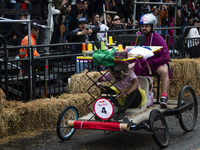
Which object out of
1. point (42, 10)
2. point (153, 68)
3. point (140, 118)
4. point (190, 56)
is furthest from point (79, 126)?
point (190, 56)

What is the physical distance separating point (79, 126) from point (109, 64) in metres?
1.08

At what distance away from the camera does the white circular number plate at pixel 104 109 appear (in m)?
5.80

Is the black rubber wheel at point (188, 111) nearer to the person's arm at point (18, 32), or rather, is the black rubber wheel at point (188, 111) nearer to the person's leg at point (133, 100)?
the person's leg at point (133, 100)

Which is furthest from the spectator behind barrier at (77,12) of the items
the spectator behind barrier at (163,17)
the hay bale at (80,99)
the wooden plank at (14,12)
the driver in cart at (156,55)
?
the driver in cart at (156,55)

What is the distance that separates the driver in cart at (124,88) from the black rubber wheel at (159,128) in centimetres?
49

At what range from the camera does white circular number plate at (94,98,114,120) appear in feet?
19.0

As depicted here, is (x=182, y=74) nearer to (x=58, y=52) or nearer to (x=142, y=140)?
(x=58, y=52)

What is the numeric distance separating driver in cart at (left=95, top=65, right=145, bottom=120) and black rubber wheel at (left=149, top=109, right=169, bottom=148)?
1.62 feet

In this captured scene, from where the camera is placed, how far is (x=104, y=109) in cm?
584

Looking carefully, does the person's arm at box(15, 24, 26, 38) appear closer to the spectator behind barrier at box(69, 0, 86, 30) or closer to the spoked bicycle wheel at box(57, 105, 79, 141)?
the spectator behind barrier at box(69, 0, 86, 30)

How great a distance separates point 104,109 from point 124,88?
0.73m

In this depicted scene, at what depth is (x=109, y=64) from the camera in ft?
18.7

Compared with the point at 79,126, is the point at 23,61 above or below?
above

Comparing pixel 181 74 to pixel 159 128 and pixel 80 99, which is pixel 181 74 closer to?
pixel 80 99
